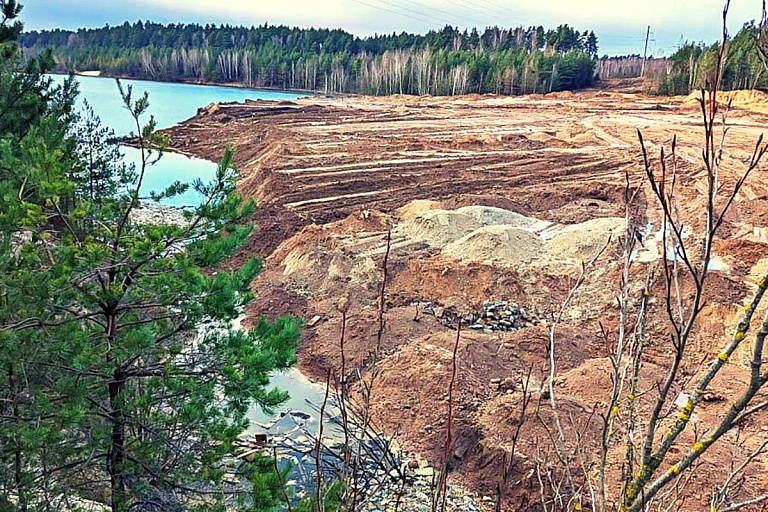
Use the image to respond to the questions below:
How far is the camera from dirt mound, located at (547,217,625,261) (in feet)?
42.9

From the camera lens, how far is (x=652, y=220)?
1625cm

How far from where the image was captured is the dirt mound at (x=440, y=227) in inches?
553

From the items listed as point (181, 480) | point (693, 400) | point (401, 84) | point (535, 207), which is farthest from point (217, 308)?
point (401, 84)

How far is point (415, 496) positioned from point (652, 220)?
12231 millimetres

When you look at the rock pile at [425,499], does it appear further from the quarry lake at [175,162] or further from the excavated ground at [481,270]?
the quarry lake at [175,162]

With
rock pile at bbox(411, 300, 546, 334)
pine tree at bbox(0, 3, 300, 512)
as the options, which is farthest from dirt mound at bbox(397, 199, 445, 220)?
pine tree at bbox(0, 3, 300, 512)

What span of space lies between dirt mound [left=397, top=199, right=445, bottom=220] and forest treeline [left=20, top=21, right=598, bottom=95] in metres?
42.5

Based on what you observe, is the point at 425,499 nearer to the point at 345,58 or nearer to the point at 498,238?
the point at 498,238

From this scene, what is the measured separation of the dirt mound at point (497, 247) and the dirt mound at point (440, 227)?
44 centimetres

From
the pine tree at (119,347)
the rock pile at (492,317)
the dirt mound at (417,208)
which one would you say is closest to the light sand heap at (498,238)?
the dirt mound at (417,208)

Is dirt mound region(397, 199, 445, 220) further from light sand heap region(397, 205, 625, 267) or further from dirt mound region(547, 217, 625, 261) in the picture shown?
dirt mound region(547, 217, 625, 261)

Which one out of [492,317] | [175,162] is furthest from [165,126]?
[492,317]

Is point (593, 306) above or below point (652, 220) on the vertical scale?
below

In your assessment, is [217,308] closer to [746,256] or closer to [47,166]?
[47,166]
